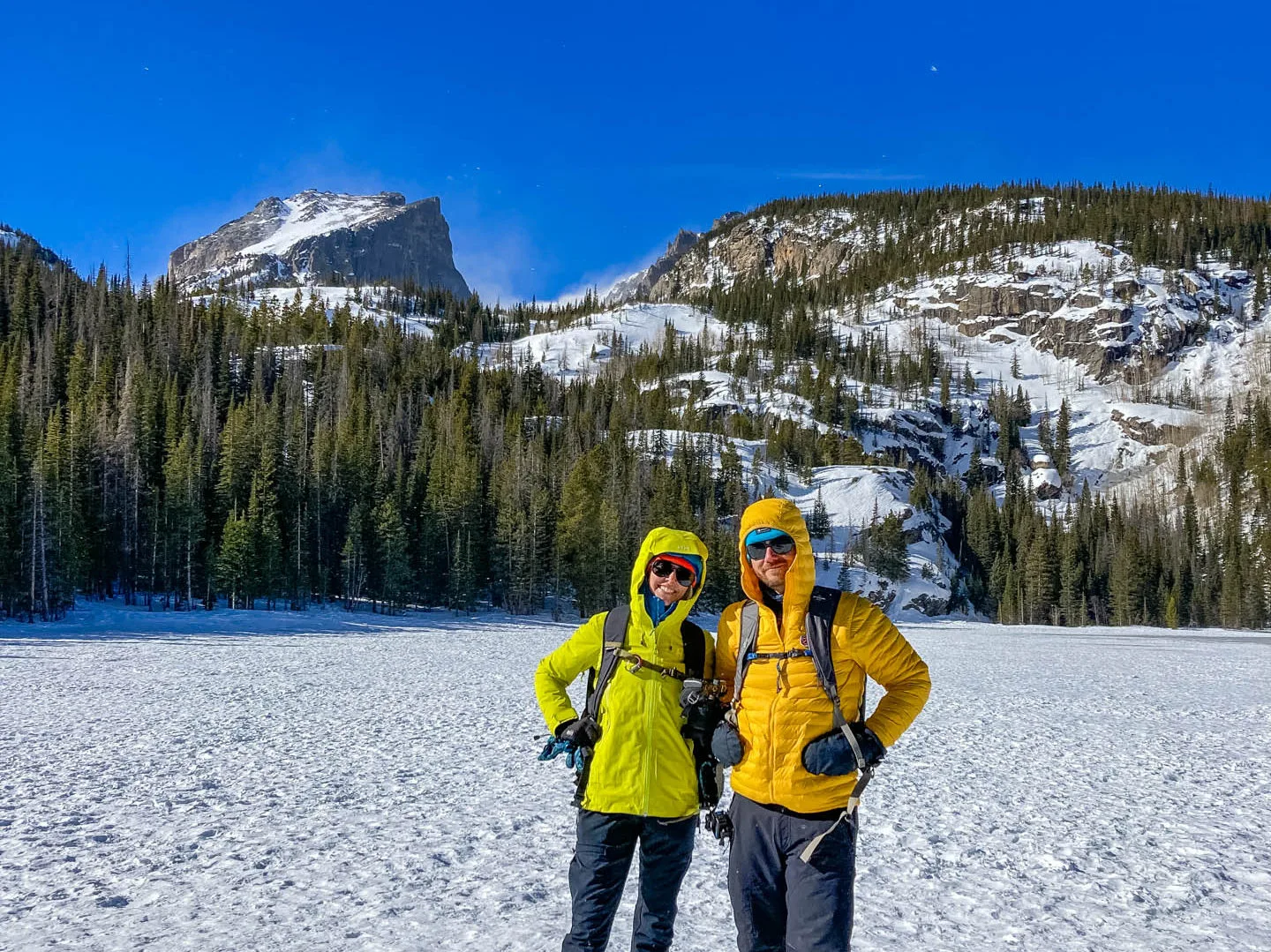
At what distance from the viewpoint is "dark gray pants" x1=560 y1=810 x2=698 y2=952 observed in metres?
3.61

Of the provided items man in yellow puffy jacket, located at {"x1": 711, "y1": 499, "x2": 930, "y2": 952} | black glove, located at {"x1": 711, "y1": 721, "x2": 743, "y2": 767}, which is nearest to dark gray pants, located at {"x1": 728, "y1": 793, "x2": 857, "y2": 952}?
man in yellow puffy jacket, located at {"x1": 711, "y1": 499, "x2": 930, "y2": 952}

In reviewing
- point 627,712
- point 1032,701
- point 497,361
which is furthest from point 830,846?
point 497,361

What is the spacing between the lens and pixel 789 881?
3250 millimetres

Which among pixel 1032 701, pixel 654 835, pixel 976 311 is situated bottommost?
pixel 1032 701

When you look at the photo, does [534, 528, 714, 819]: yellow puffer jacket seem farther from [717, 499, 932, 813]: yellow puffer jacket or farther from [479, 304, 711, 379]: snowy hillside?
[479, 304, 711, 379]: snowy hillside

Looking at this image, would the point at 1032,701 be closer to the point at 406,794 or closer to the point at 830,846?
the point at 406,794

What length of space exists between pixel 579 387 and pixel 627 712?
129016 mm

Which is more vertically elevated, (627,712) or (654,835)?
(627,712)

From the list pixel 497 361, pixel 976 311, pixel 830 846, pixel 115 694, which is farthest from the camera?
pixel 976 311

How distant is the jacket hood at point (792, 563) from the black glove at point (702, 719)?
1.90ft

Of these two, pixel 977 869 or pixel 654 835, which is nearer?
pixel 654 835

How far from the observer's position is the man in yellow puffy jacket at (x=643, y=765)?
3.61 metres

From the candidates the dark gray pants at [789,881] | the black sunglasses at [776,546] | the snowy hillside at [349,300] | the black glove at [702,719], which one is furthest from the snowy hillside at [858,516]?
the black sunglasses at [776,546]

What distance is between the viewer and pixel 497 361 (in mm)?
152250
